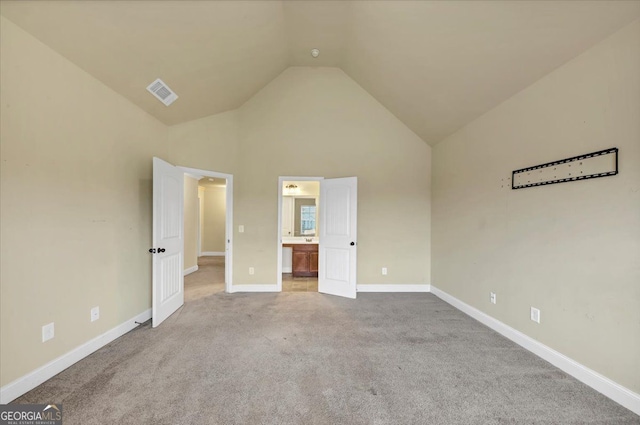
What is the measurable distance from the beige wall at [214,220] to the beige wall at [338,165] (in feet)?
15.5

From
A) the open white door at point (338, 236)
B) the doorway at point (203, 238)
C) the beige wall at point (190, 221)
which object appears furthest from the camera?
the beige wall at point (190, 221)

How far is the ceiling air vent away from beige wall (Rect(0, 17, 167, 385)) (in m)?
0.32

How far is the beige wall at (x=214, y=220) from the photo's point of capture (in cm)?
869

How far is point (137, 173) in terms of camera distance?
9.93 ft

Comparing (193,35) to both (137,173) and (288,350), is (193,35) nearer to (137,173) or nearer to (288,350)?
(137,173)

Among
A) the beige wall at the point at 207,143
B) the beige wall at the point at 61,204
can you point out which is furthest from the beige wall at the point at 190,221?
the beige wall at the point at 61,204

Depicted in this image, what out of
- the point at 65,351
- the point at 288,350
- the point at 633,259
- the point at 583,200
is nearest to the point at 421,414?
the point at 288,350

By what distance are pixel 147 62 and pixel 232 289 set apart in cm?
343

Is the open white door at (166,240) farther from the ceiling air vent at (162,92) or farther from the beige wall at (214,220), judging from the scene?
the beige wall at (214,220)

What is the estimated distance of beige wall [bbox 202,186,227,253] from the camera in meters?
8.69

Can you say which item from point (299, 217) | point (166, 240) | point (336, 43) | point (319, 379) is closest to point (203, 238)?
point (299, 217)

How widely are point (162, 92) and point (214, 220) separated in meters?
6.30

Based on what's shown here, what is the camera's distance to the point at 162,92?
2.97m

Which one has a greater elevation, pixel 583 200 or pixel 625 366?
pixel 583 200
